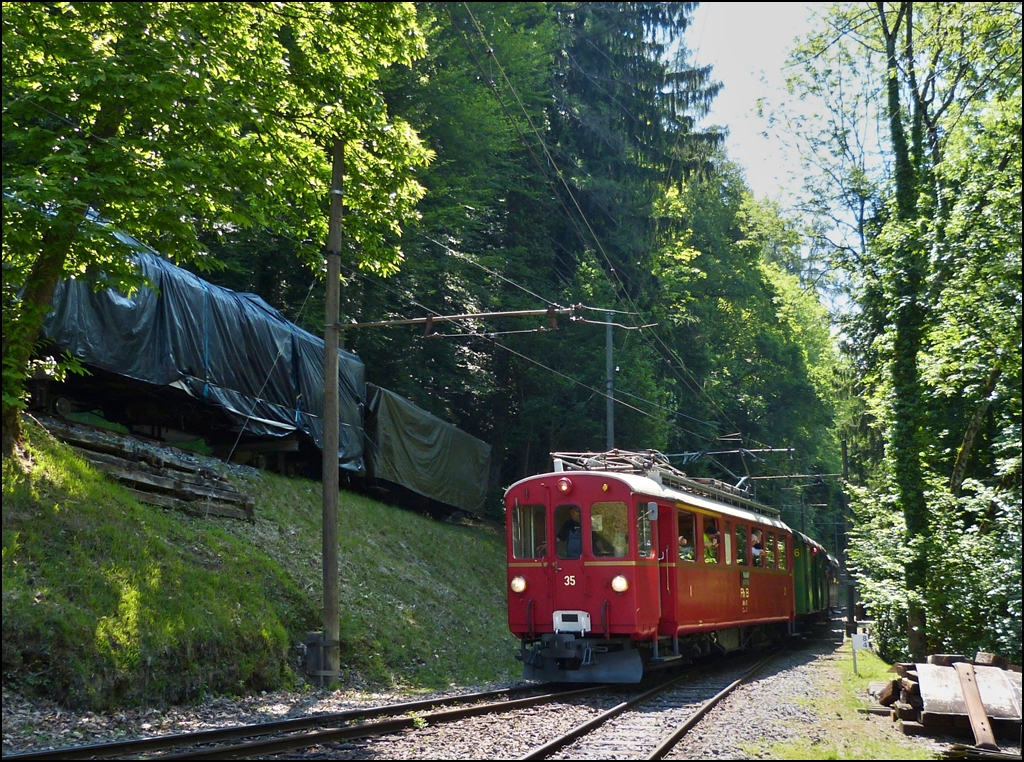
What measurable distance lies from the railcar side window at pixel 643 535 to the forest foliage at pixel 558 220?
357 centimetres

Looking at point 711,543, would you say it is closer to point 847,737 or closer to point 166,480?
point 847,737

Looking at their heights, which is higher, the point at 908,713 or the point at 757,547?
the point at 757,547

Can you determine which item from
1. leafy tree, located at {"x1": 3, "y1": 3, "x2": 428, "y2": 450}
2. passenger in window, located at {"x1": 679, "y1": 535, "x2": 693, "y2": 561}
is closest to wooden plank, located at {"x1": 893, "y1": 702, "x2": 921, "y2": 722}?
passenger in window, located at {"x1": 679, "y1": 535, "x2": 693, "y2": 561}

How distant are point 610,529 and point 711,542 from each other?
313 cm

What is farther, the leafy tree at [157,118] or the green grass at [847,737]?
the leafy tree at [157,118]

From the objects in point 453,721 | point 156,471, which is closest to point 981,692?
point 453,721

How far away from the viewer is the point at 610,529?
13.8 m

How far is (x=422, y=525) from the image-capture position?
2380 centimetres

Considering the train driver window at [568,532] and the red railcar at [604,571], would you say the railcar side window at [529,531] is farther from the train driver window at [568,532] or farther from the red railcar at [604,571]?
the train driver window at [568,532]

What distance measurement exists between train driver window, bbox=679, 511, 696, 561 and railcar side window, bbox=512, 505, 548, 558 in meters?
2.14

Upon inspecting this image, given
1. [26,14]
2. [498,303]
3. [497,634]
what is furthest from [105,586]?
[498,303]

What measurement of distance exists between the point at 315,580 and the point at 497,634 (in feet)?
17.2

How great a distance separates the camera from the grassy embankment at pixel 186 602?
9.93 metres

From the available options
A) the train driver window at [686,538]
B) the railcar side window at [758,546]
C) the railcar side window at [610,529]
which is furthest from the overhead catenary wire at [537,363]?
the railcar side window at [610,529]
